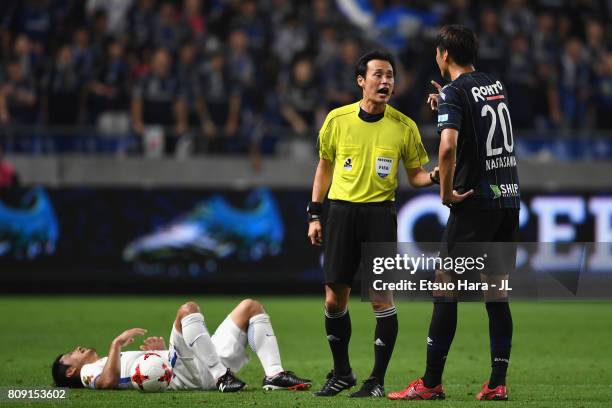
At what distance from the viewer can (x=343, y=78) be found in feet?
66.0

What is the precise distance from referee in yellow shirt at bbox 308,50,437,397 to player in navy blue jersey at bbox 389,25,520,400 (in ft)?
1.17

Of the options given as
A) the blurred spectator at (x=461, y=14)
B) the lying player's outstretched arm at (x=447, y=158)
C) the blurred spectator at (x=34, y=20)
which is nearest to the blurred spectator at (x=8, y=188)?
the blurred spectator at (x=34, y=20)

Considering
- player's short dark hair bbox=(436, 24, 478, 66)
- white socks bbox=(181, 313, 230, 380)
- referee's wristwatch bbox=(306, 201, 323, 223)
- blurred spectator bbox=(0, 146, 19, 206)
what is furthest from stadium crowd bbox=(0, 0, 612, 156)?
player's short dark hair bbox=(436, 24, 478, 66)

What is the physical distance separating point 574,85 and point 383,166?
13.2 m

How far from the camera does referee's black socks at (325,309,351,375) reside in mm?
8930

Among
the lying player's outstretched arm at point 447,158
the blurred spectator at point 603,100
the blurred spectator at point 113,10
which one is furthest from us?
the blurred spectator at point 113,10

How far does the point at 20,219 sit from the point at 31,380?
29.0ft

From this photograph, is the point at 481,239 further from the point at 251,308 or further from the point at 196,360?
the point at 196,360

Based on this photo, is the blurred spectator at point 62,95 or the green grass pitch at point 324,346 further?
the blurred spectator at point 62,95

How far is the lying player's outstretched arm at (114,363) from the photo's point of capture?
8.86 metres

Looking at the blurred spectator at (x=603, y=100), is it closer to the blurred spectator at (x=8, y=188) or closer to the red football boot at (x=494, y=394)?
the blurred spectator at (x=8, y=188)

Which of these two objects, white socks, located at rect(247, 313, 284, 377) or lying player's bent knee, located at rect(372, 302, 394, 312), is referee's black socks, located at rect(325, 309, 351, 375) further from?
white socks, located at rect(247, 313, 284, 377)

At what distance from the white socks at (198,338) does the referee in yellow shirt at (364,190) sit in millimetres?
908

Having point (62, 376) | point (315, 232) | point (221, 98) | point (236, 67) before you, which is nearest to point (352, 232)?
point (315, 232)
